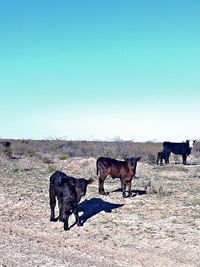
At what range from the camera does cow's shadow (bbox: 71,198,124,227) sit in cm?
1504

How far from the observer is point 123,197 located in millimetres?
17250

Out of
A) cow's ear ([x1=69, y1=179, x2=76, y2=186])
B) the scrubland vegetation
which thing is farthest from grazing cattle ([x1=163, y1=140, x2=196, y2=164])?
cow's ear ([x1=69, y1=179, x2=76, y2=186])

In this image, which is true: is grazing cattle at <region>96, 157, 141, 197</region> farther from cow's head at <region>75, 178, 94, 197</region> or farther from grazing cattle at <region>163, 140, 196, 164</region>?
grazing cattle at <region>163, 140, 196, 164</region>

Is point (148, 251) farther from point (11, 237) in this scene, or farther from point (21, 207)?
point (21, 207)

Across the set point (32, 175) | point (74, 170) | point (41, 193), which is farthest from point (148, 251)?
point (74, 170)

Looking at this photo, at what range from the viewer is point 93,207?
15953 mm

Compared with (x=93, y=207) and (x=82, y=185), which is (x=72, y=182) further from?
(x=93, y=207)

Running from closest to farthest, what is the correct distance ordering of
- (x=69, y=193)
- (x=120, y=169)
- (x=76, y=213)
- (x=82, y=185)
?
(x=82, y=185) < (x=69, y=193) < (x=76, y=213) < (x=120, y=169)

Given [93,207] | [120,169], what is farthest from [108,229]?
[120,169]

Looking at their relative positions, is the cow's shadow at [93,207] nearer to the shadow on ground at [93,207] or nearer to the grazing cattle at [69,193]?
the shadow on ground at [93,207]

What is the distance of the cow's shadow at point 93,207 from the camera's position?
15.0 metres

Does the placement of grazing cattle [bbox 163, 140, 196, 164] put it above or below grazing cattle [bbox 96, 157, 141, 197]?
above

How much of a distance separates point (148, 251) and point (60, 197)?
327 centimetres

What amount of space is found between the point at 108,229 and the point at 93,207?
2395 millimetres
